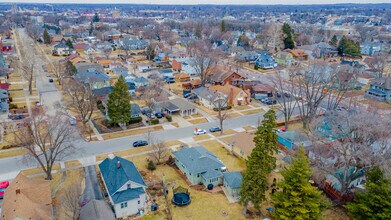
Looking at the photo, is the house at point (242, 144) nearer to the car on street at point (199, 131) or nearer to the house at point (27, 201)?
the car on street at point (199, 131)

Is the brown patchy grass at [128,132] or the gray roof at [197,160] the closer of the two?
the gray roof at [197,160]

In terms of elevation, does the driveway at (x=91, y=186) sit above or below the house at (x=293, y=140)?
below

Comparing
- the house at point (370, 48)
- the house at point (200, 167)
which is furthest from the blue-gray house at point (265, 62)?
the house at point (200, 167)

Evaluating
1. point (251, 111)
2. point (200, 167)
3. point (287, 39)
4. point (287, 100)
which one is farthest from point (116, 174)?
point (287, 39)

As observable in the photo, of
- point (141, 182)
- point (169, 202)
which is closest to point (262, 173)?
point (169, 202)

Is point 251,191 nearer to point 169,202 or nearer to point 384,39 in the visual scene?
point 169,202
